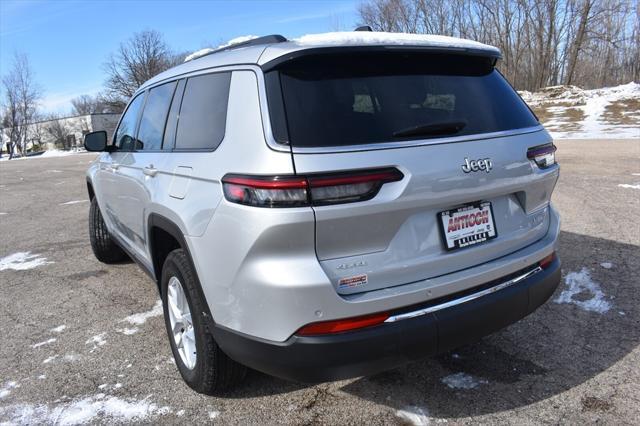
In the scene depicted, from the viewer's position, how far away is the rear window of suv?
6.91ft

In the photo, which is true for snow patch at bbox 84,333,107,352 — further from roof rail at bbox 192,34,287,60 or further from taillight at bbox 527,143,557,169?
taillight at bbox 527,143,557,169

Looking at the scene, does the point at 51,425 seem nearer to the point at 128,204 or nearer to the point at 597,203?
the point at 128,204

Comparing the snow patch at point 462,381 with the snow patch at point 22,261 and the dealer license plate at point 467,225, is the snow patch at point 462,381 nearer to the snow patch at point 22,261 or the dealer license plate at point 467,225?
the dealer license plate at point 467,225

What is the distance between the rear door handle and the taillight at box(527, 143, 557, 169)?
2.16 meters

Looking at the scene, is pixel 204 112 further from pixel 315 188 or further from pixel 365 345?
pixel 365 345

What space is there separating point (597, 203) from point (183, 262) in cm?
623

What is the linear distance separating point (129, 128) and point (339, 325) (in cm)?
301

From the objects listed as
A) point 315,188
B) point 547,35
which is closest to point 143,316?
point 315,188

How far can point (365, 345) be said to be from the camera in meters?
2.09

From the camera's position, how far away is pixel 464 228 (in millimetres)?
2322

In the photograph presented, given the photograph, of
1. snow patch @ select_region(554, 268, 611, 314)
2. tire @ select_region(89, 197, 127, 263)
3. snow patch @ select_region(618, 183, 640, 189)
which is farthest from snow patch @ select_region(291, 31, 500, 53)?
snow patch @ select_region(618, 183, 640, 189)

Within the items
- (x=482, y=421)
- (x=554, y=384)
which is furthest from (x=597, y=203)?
(x=482, y=421)

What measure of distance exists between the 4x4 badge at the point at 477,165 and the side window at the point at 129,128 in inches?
107

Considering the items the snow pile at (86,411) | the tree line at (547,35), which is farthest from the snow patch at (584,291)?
the tree line at (547,35)
